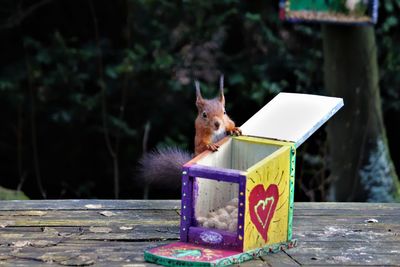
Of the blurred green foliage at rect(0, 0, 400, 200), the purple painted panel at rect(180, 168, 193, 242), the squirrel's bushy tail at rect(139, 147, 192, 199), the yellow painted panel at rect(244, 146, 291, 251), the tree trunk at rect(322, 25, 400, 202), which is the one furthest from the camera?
the blurred green foliage at rect(0, 0, 400, 200)

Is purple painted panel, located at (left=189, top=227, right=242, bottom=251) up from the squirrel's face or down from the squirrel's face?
down

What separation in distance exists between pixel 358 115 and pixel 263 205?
9.36ft

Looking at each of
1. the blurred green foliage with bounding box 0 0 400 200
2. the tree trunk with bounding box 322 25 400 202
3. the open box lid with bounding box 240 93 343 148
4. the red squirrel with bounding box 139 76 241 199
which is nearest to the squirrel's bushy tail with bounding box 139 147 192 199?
the red squirrel with bounding box 139 76 241 199

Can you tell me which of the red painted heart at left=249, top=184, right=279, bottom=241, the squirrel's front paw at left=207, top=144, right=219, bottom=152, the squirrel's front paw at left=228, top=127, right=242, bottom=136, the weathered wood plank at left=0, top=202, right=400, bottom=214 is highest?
the squirrel's front paw at left=228, top=127, right=242, bottom=136

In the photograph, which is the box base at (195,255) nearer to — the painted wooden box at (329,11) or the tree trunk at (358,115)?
the painted wooden box at (329,11)

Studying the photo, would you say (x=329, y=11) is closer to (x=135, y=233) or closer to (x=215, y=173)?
(x=135, y=233)

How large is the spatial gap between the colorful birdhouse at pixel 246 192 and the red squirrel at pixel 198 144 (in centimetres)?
4

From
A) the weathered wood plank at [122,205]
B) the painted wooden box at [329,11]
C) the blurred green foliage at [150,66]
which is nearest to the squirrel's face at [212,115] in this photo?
the weathered wood plank at [122,205]

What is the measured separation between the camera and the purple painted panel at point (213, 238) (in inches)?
120

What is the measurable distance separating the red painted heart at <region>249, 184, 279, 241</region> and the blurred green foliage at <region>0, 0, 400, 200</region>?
3.17 metres

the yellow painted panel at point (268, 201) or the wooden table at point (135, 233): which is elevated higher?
the yellow painted panel at point (268, 201)

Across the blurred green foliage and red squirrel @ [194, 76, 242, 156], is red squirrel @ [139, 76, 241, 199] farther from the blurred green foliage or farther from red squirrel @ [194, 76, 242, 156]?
the blurred green foliage

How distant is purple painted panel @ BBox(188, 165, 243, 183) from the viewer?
2977 mm

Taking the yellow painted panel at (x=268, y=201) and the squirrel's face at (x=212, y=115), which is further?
the squirrel's face at (x=212, y=115)
